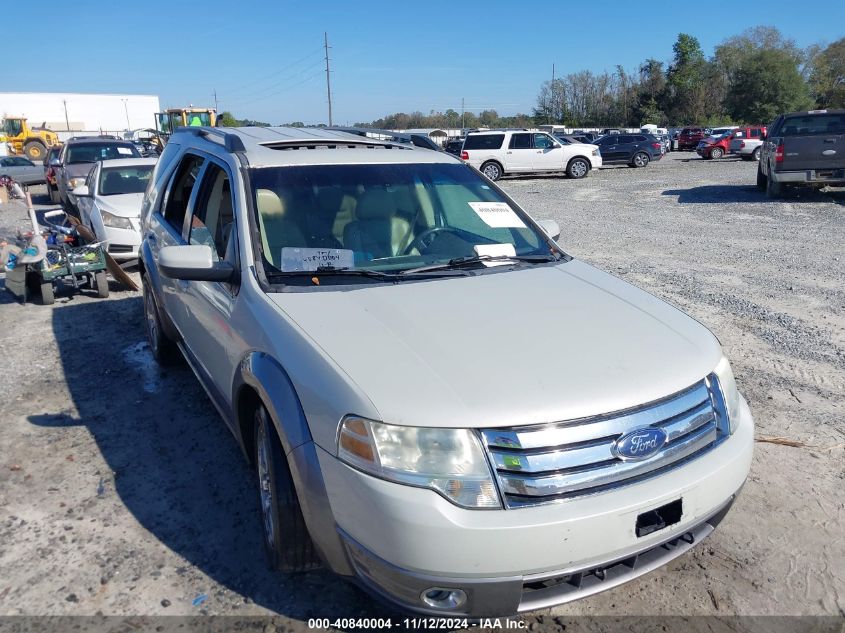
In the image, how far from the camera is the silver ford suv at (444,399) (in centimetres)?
210

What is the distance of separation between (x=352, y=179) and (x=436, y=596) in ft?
7.55

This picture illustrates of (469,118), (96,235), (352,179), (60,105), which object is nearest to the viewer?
(352,179)

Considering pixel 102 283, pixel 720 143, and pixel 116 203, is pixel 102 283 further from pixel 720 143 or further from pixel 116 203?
pixel 720 143

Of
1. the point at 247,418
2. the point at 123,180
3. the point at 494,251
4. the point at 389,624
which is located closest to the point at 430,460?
the point at 389,624

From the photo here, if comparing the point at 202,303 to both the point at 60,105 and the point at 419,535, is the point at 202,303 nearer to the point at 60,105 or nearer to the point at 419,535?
the point at 419,535

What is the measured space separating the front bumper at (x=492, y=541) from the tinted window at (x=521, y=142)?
23.4 m

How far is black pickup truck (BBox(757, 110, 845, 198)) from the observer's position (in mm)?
13820

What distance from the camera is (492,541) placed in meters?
2.04

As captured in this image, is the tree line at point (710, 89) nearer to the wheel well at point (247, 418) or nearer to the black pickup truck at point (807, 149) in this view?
the black pickup truck at point (807, 149)

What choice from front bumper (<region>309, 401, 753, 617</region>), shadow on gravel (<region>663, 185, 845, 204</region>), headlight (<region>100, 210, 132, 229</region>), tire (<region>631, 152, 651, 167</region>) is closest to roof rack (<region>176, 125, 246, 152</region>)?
front bumper (<region>309, 401, 753, 617</region>)

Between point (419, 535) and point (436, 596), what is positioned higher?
point (419, 535)

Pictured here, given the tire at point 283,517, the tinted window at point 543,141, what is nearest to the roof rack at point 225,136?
the tire at point 283,517

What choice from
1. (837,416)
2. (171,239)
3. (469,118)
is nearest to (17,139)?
(171,239)

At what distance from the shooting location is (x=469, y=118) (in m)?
91.2
